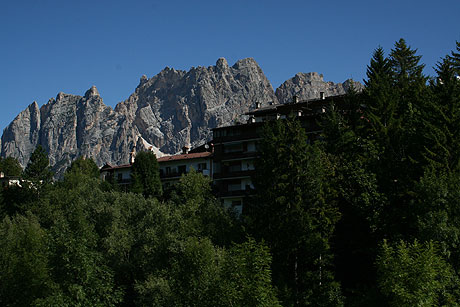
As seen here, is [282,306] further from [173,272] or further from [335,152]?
[335,152]

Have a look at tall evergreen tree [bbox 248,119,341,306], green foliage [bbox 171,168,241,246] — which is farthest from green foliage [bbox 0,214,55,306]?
tall evergreen tree [bbox 248,119,341,306]

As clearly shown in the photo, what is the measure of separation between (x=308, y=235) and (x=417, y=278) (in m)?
10.7

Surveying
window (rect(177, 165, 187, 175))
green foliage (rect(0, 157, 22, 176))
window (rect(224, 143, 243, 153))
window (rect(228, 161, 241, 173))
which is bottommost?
window (rect(228, 161, 241, 173))

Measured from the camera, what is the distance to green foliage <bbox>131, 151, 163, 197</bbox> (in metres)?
85.1

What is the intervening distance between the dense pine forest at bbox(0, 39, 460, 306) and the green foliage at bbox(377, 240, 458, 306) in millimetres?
93

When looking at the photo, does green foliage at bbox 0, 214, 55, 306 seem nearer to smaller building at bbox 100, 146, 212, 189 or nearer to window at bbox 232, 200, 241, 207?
window at bbox 232, 200, 241, 207

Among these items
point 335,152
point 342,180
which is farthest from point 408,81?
point 342,180

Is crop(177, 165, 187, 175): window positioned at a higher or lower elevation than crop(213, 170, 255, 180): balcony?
higher

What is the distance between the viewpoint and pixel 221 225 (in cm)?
5588

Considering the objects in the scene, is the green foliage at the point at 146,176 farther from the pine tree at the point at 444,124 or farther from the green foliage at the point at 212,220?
the pine tree at the point at 444,124

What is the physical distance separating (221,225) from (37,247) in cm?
1739

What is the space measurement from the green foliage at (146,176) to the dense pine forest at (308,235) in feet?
78.1

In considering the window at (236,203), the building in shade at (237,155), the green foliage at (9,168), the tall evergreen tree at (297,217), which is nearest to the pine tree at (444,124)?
the tall evergreen tree at (297,217)

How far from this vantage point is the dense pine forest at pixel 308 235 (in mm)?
40503
